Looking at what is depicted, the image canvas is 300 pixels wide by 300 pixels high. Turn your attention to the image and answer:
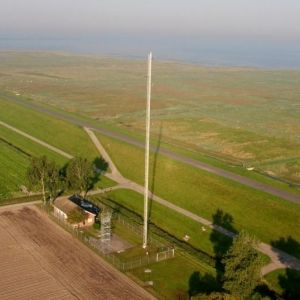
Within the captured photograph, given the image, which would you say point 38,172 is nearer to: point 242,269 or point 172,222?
point 172,222

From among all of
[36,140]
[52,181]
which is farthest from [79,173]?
[36,140]

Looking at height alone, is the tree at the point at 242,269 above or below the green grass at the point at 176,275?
above

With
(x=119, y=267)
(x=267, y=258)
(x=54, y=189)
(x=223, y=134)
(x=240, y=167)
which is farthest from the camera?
(x=223, y=134)

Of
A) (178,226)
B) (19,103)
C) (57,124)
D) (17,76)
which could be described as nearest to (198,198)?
(178,226)

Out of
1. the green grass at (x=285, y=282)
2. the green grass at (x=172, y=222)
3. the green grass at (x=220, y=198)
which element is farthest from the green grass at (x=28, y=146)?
the green grass at (x=285, y=282)

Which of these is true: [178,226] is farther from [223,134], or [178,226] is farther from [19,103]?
[19,103]

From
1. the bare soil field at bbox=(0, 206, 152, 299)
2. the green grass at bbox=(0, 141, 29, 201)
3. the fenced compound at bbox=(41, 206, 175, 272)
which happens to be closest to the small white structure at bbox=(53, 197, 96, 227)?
the fenced compound at bbox=(41, 206, 175, 272)

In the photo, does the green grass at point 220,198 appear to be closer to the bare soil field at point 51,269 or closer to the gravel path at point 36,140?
the gravel path at point 36,140
